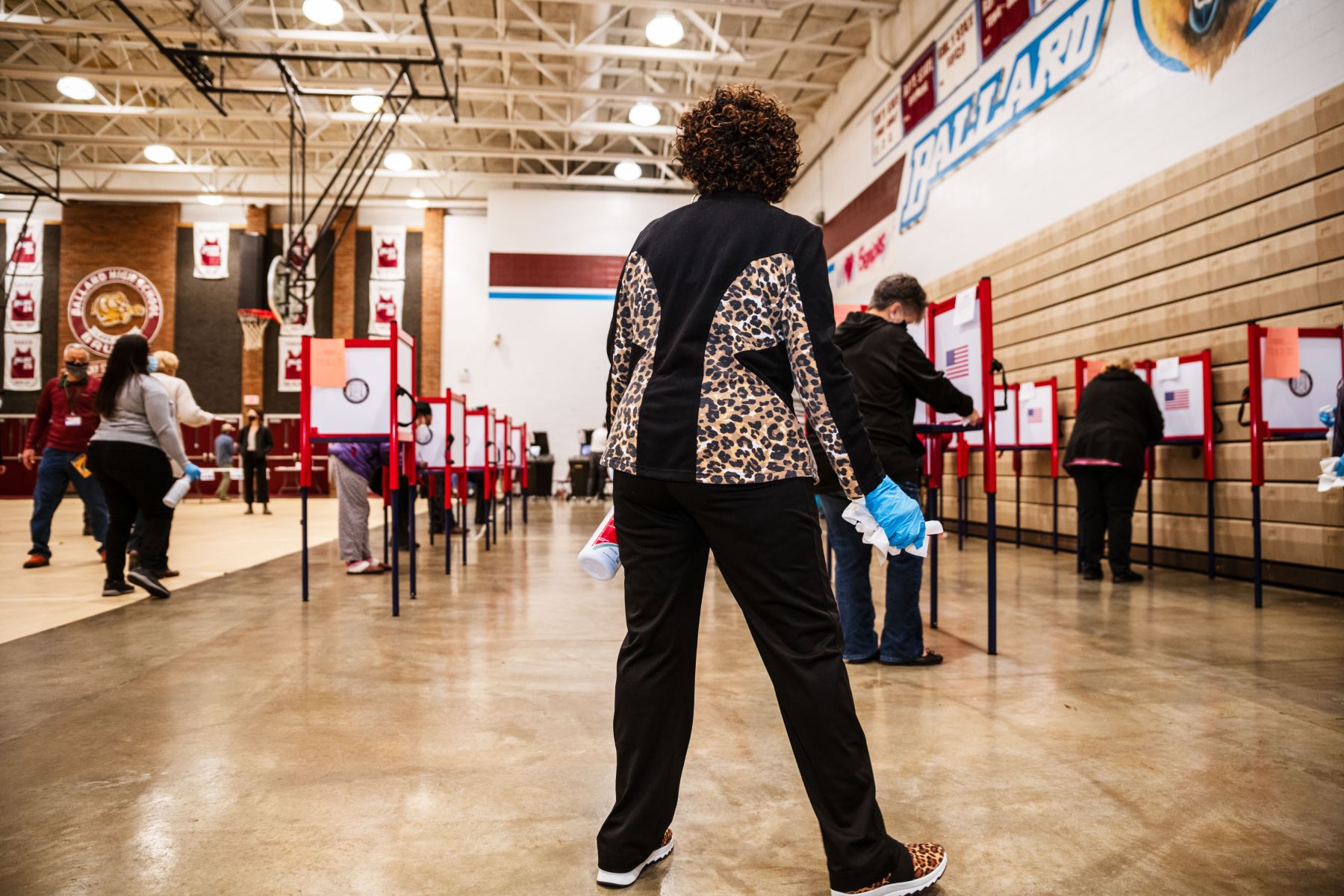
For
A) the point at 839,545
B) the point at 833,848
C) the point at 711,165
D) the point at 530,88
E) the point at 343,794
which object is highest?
the point at 530,88

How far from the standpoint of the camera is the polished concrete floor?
5.10 ft

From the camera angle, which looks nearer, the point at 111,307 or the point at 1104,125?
the point at 1104,125

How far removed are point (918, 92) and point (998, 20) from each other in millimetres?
1805

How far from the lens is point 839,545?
3.08m

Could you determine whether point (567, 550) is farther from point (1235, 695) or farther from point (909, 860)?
point (909, 860)

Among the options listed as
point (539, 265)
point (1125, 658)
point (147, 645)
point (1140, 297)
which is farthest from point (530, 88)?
point (1125, 658)

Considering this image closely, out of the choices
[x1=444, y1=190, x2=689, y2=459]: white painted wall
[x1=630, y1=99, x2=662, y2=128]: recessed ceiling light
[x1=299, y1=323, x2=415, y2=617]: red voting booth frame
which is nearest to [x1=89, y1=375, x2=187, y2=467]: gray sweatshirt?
[x1=299, y1=323, x2=415, y2=617]: red voting booth frame

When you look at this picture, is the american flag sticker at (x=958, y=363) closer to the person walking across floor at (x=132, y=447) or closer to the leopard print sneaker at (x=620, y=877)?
the leopard print sneaker at (x=620, y=877)

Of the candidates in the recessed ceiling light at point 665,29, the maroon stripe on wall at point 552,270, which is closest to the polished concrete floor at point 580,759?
the recessed ceiling light at point 665,29

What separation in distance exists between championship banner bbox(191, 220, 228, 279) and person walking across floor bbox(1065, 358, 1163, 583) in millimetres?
17272

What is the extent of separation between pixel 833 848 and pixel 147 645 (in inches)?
125

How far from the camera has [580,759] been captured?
2.15m

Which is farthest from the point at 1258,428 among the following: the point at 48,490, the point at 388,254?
the point at 388,254

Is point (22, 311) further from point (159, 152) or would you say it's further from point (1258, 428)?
point (1258, 428)
